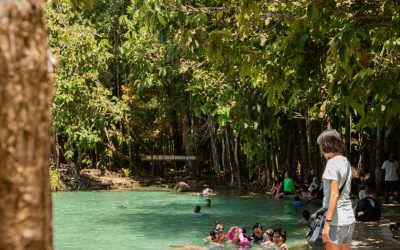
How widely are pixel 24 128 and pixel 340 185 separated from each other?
3.81 meters

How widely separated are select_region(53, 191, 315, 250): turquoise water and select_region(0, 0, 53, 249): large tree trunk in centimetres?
1021

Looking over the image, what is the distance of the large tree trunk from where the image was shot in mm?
1729

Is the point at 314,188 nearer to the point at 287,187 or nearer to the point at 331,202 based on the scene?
the point at 287,187

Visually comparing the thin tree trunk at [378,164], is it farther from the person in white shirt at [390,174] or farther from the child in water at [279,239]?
the child in water at [279,239]

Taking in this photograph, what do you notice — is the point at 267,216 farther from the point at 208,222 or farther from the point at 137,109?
the point at 137,109

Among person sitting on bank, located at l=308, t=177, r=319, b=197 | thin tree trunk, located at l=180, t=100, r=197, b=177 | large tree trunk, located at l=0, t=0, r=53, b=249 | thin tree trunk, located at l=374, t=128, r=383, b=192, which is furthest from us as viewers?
thin tree trunk, located at l=180, t=100, r=197, b=177

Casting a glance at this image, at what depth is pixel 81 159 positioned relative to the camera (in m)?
29.1

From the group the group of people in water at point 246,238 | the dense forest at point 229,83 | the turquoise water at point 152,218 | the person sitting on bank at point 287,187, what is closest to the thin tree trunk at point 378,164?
the dense forest at point 229,83

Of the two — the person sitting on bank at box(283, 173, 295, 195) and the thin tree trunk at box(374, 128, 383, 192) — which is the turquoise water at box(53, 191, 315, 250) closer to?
the person sitting on bank at box(283, 173, 295, 195)

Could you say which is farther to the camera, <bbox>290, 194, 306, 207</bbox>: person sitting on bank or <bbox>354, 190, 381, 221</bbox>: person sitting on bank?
<bbox>290, 194, 306, 207</bbox>: person sitting on bank

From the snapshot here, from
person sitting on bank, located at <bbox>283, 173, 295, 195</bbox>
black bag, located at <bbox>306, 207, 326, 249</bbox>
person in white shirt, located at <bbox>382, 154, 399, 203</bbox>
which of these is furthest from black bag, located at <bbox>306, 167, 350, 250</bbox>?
person sitting on bank, located at <bbox>283, 173, 295, 195</bbox>

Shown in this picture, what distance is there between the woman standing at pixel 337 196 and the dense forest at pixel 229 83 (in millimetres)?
849

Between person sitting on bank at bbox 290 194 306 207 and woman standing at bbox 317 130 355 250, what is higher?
woman standing at bbox 317 130 355 250

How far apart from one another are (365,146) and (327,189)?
1606 cm
